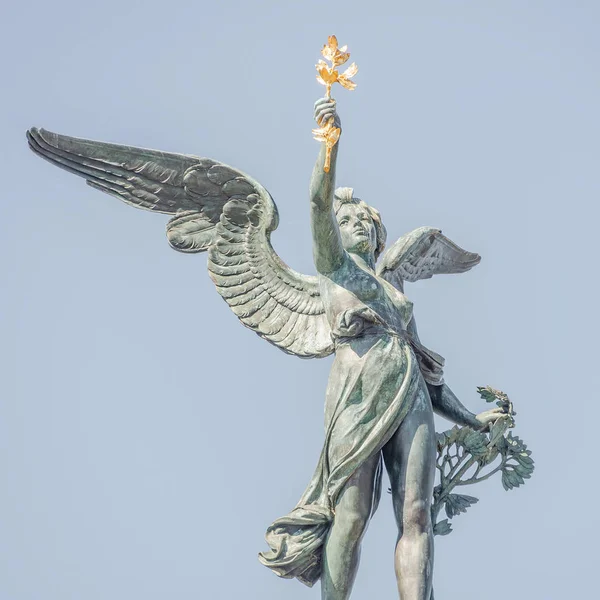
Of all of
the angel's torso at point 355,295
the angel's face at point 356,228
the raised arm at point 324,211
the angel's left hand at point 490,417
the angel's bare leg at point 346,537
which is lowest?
the angel's bare leg at point 346,537

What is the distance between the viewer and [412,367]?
1448 centimetres

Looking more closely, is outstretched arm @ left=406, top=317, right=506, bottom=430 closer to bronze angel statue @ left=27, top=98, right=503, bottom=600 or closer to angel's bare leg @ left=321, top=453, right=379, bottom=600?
bronze angel statue @ left=27, top=98, right=503, bottom=600

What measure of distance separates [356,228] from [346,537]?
2.49m

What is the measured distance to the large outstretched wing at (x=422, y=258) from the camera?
15.5 meters

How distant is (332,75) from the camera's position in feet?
45.3

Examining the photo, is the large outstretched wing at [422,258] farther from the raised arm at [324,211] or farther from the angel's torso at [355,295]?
the raised arm at [324,211]

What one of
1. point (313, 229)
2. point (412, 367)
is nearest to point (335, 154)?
point (313, 229)

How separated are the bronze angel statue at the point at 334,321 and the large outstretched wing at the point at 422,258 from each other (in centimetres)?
2

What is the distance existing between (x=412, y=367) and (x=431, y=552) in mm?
1419

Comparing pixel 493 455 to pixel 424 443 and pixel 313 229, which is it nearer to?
pixel 424 443

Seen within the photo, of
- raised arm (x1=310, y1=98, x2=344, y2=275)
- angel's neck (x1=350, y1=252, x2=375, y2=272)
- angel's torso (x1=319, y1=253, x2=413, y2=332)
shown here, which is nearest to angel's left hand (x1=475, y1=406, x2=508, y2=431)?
angel's torso (x1=319, y1=253, x2=413, y2=332)

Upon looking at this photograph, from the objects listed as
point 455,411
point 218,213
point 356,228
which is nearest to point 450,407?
point 455,411

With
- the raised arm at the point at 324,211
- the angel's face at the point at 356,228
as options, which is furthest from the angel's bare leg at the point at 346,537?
the angel's face at the point at 356,228

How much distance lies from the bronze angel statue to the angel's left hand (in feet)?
0.04
